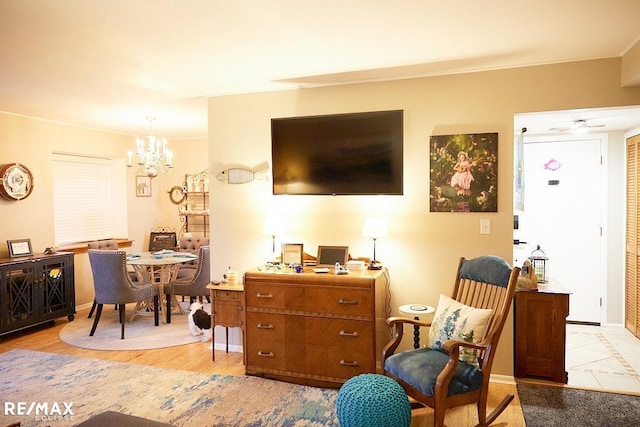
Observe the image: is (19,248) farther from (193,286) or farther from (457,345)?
(457,345)

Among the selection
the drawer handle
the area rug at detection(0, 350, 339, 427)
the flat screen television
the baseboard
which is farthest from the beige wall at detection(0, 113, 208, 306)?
the drawer handle

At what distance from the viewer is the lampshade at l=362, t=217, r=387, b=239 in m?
3.44

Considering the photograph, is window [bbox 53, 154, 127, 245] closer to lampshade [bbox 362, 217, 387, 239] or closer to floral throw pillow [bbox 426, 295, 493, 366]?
lampshade [bbox 362, 217, 387, 239]

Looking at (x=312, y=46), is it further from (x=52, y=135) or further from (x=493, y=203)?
(x=52, y=135)

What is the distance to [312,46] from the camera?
2.87 m

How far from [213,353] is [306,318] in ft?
3.73

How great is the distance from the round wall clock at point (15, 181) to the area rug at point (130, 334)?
165 cm

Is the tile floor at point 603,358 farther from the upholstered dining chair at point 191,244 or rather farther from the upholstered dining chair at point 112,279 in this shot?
the upholstered dining chair at point 191,244

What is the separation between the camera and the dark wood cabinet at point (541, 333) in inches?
130

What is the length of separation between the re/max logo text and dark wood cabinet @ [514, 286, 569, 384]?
3403mm

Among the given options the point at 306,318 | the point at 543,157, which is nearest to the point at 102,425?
the point at 306,318

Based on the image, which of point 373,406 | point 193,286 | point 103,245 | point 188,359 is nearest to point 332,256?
point 373,406

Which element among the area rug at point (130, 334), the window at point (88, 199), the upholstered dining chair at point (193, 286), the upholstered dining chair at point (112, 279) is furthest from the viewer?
the window at point (88, 199)

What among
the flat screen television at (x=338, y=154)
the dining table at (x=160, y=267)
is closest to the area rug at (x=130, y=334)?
the dining table at (x=160, y=267)
